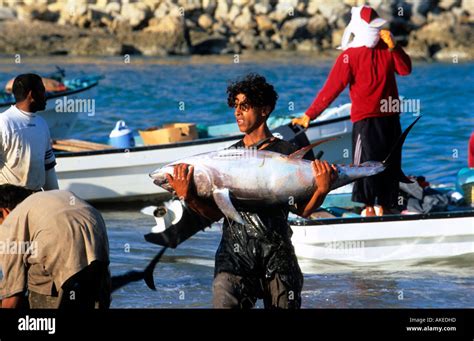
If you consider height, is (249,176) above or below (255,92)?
below

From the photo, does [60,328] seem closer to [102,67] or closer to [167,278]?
[167,278]

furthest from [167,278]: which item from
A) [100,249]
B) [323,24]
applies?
[323,24]

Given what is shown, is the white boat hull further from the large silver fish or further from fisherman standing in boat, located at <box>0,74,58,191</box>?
the large silver fish

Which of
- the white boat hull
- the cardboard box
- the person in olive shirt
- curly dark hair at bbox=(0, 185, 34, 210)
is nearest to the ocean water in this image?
the white boat hull

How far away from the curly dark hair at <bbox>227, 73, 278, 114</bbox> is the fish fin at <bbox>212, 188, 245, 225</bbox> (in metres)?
0.57

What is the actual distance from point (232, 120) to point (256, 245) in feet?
67.6

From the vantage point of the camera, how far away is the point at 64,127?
20141 mm

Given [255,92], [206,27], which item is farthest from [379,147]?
[206,27]

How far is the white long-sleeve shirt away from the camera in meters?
8.16

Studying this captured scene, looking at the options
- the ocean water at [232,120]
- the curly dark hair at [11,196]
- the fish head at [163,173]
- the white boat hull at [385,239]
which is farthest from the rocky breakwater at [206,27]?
the fish head at [163,173]

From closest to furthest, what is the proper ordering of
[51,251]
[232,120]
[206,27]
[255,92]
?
[51,251] < [255,92] < [232,120] < [206,27]

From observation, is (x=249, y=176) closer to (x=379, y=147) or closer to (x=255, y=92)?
(x=255, y=92)

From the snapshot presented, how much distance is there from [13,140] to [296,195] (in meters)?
2.69

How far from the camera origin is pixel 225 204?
6.09 m
